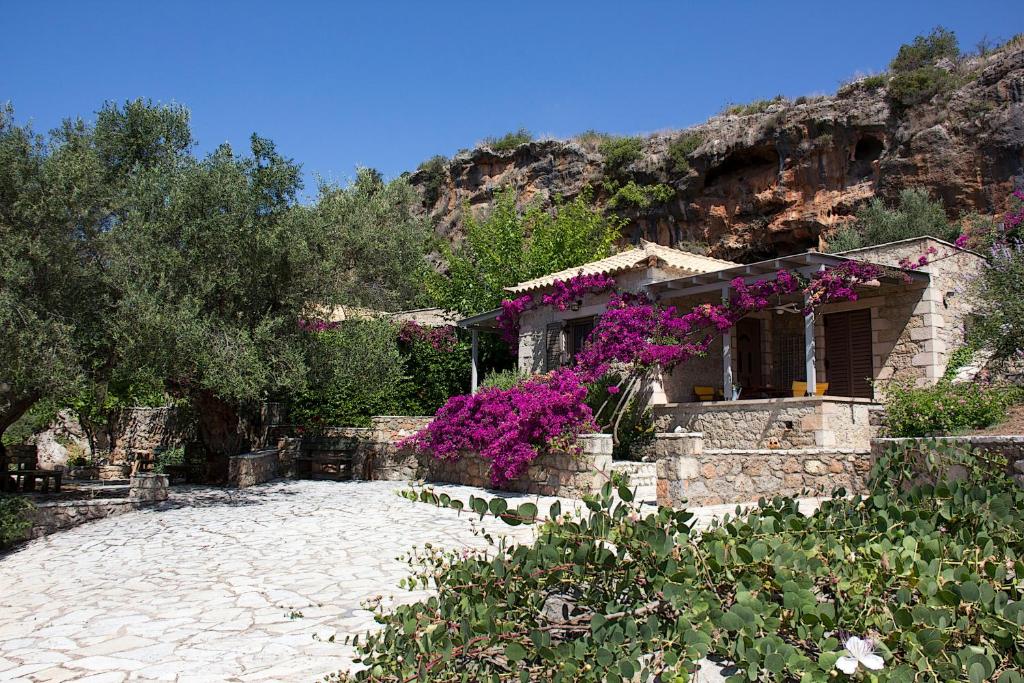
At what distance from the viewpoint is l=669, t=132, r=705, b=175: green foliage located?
26.6 meters

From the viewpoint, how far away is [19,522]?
945cm

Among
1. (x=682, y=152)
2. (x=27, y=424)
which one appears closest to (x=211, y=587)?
(x=27, y=424)

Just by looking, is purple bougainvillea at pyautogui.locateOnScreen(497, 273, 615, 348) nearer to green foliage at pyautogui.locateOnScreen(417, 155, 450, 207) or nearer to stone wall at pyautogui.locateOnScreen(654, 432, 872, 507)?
stone wall at pyautogui.locateOnScreen(654, 432, 872, 507)

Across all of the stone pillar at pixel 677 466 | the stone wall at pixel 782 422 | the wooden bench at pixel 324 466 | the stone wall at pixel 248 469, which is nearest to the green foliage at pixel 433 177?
the wooden bench at pixel 324 466

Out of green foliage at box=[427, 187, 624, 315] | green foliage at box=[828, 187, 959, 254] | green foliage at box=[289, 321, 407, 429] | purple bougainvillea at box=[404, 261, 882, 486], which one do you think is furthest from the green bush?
green foliage at box=[427, 187, 624, 315]

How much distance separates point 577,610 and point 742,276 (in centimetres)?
1190

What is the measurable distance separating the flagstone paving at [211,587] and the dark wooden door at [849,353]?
760cm

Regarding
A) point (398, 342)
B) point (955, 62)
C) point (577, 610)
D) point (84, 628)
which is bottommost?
point (84, 628)

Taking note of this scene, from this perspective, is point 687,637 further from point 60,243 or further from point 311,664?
point 60,243

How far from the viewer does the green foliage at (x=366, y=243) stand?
13578mm

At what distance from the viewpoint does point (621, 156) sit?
94.7ft

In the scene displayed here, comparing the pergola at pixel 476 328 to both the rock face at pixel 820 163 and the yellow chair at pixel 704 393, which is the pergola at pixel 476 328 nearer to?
the yellow chair at pixel 704 393

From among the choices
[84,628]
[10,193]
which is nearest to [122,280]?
[10,193]

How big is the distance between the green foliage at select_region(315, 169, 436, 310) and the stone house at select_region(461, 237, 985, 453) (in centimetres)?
317
